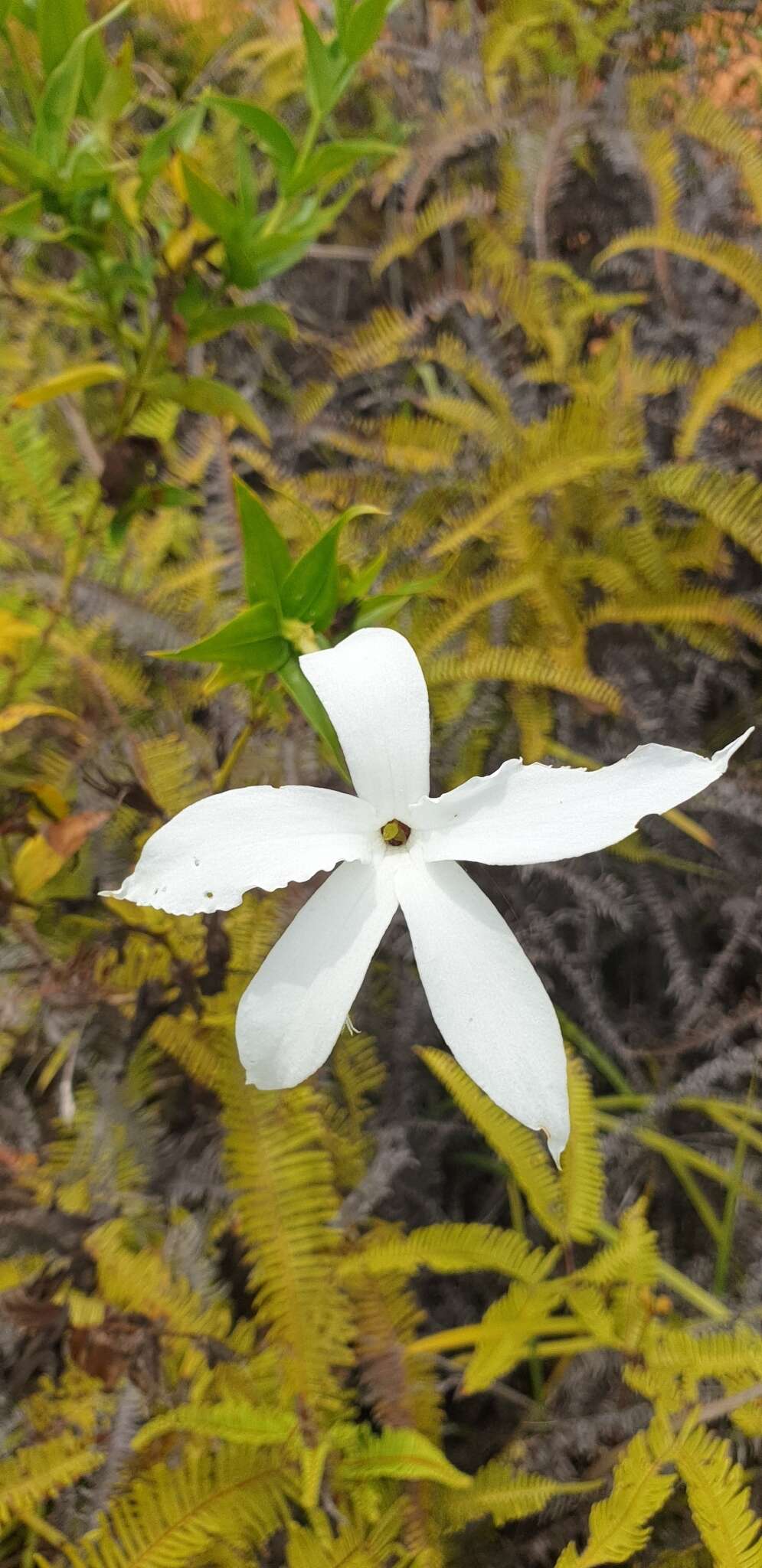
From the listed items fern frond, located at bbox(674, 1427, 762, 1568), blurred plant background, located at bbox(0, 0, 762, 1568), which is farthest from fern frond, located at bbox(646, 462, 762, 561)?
fern frond, located at bbox(674, 1427, 762, 1568)

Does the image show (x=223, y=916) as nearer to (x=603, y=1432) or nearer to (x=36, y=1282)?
(x=36, y=1282)

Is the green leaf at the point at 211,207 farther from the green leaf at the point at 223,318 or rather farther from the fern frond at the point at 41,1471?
the fern frond at the point at 41,1471

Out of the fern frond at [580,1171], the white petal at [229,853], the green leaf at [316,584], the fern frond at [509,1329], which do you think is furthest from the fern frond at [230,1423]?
the green leaf at [316,584]

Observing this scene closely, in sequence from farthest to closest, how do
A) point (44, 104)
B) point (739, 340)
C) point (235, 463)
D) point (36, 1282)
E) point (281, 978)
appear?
1. point (235, 463)
2. point (739, 340)
3. point (36, 1282)
4. point (44, 104)
5. point (281, 978)

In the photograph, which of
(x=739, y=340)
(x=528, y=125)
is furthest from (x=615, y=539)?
(x=528, y=125)

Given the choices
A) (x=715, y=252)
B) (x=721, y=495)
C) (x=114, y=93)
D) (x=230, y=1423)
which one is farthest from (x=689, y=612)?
(x=230, y=1423)

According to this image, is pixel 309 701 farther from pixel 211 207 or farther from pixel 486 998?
pixel 211 207
